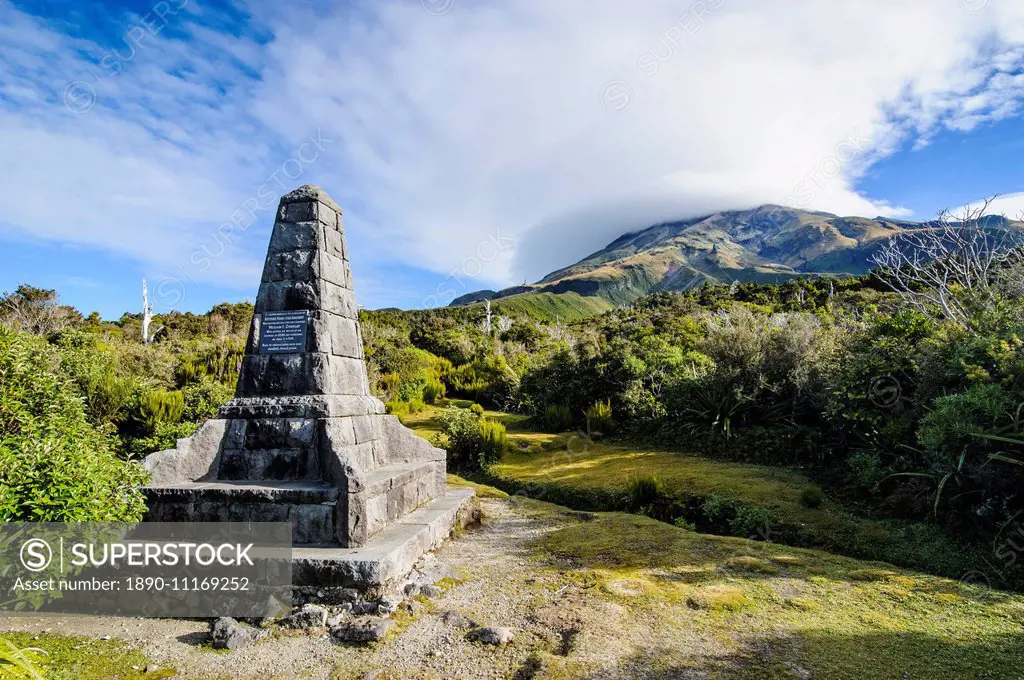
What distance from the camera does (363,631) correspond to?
132 inches

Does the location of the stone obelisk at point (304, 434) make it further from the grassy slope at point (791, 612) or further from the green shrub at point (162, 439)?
the green shrub at point (162, 439)

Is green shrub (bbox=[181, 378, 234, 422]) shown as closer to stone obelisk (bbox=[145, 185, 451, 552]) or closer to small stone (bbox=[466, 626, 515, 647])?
stone obelisk (bbox=[145, 185, 451, 552])

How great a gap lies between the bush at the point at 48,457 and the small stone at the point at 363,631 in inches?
63.1

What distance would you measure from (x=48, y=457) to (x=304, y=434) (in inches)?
82.6

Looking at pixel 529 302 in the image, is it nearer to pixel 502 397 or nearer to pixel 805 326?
pixel 502 397

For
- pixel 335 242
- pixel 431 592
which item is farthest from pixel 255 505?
pixel 335 242

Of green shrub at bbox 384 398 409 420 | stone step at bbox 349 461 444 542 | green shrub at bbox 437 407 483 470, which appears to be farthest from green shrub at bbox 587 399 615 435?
stone step at bbox 349 461 444 542

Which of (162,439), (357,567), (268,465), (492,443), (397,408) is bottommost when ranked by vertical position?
(357,567)

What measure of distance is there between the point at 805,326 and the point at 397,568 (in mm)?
8209

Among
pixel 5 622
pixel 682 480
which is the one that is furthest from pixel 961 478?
pixel 5 622

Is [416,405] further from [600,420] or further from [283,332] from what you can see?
[283,332]

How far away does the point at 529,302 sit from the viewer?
107 metres

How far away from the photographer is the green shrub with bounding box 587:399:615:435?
11078mm

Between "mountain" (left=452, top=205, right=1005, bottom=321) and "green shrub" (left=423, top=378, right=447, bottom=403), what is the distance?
274 feet
